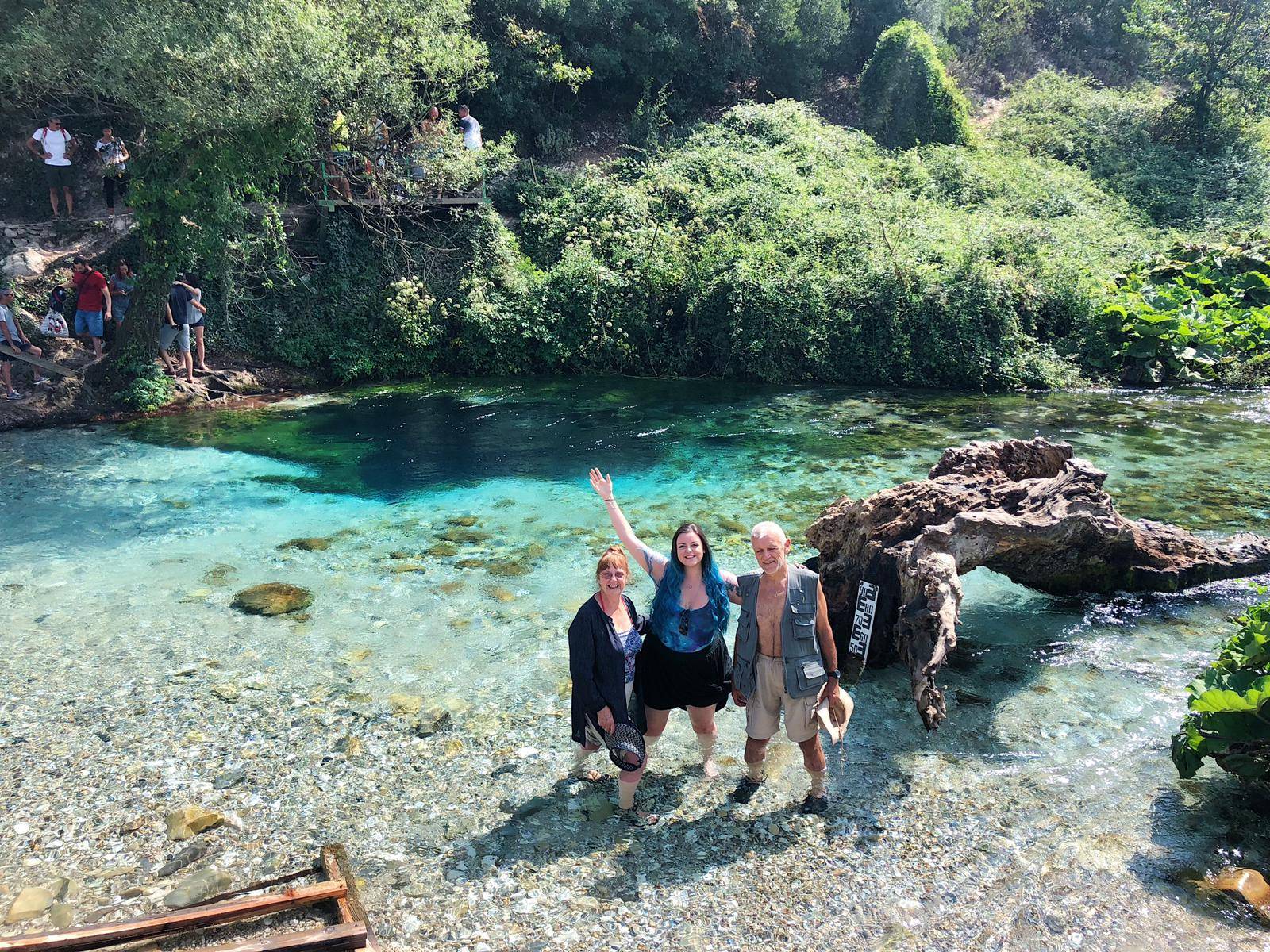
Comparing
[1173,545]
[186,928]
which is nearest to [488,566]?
[186,928]

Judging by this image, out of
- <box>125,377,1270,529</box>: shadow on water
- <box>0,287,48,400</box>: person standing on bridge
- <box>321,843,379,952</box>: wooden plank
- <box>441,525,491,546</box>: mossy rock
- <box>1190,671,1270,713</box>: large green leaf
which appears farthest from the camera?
<box>0,287,48,400</box>: person standing on bridge

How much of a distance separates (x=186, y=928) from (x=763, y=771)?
3.16m

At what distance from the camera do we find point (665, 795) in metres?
5.43

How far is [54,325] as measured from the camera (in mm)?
15805

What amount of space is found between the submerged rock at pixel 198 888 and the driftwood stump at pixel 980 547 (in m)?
3.97

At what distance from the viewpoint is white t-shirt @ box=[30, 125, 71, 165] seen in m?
17.4

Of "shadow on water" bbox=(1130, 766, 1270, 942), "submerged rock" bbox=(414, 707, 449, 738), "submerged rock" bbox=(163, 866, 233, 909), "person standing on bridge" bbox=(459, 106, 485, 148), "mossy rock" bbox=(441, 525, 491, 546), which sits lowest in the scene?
"shadow on water" bbox=(1130, 766, 1270, 942)

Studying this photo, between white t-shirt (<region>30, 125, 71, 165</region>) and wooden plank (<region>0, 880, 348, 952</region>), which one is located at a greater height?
white t-shirt (<region>30, 125, 71, 165</region>)

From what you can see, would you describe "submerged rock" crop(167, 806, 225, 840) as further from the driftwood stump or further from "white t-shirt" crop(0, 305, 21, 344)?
"white t-shirt" crop(0, 305, 21, 344)

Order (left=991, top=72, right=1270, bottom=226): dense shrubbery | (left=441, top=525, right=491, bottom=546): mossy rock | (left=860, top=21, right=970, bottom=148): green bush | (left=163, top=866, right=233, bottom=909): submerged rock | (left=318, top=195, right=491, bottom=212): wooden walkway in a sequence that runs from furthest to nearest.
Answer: (left=860, top=21, right=970, bottom=148): green bush < (left=991, top=72, right=1270, bottom=226): dense shrubbery < (left=318, top=195, right=491, bottom=212): wooden walkway < (left=441, top=525, right=491, bottom=546): mossy rock < (left=163, top=866, right=233, bottom=909): submerged rock

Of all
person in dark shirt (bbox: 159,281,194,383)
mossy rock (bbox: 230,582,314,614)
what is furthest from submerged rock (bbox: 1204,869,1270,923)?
person in dark shirt (bbox: 159,281,194,383)

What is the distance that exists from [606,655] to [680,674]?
463 millimetres

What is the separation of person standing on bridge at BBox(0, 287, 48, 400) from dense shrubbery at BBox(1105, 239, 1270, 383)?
61.6ft

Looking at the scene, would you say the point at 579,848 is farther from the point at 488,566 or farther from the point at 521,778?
the point at 488,566
